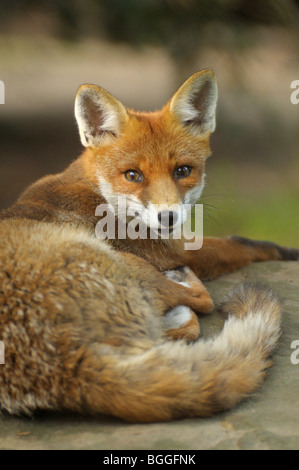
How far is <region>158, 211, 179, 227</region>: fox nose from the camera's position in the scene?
366 cm

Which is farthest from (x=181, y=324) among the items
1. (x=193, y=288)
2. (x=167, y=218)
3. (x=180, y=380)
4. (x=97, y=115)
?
(x=97, y=115)

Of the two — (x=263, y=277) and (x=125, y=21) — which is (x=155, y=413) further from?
(x=125, y=21)

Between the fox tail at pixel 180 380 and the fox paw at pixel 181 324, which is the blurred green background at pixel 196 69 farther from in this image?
the fox tail at pixel 180 380

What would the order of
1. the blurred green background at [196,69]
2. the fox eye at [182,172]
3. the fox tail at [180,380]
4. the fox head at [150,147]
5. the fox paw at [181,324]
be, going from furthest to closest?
the blurred green background at [196,69] < the fox eye at [182,172] < the fox head at [150,147] < the fox paw at [181,324] < the fox tail at [180,380]

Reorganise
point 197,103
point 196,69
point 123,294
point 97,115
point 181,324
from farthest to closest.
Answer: point 196,69 → point 197,103 → point 97,115 → point 181,324 → point 123,294

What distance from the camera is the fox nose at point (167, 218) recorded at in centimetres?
366

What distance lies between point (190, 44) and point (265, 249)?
2.40 meters

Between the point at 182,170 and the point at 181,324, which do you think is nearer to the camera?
the point at 181,324

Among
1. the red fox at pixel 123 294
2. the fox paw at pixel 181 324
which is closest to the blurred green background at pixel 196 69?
the red fox at pixel 123 294

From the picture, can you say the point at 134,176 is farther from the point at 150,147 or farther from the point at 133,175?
the point at 150,147

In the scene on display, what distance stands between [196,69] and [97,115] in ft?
9.42

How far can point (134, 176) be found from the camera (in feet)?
13.0

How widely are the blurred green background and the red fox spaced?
2.07ft

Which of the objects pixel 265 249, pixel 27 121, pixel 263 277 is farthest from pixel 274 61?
pixel 27 121
